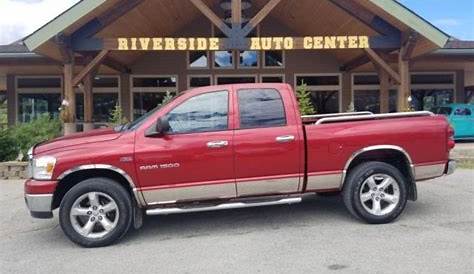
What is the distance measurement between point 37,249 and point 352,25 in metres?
11.7

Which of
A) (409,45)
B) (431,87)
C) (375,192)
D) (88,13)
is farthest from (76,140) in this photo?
(431,87)

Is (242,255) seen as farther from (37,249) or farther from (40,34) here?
(40,34)

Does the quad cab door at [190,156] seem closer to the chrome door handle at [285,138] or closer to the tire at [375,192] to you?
the chrome door handle at [285,138]

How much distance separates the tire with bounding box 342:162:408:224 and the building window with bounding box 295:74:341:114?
1288 centimetres

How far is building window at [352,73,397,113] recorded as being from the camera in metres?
19.7

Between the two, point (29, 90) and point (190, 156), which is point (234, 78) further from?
point (190, 156)

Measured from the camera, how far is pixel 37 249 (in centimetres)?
596

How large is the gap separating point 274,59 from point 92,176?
14209 millimetres

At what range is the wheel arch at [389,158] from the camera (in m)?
6.54

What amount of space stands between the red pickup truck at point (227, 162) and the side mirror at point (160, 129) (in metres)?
0.01

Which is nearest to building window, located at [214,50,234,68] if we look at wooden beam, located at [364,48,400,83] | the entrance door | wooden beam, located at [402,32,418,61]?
wooden beam, located at [364,48,400,83]

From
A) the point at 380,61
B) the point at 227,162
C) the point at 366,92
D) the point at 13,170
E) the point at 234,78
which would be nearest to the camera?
the point at 227,162

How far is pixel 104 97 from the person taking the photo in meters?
19.6

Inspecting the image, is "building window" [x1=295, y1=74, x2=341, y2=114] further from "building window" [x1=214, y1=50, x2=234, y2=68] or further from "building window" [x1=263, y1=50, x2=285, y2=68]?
"building window" [x1=214, y1=50, x2=234, y2=68]
